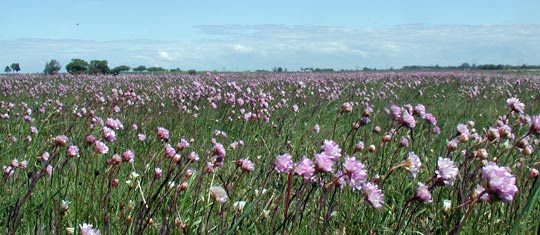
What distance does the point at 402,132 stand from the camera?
5.09 meters

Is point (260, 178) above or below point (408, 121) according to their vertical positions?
below

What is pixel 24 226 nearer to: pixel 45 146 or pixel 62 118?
pixel 45 146

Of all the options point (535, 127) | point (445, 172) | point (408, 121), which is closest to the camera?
point (445, 172)

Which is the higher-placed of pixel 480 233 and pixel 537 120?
pixel 537 120

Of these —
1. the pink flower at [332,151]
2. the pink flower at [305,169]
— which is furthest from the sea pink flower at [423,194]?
the pink flower at [305,169]

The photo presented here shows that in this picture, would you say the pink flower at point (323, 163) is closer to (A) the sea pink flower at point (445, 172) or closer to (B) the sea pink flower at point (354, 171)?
(B) the sea pink flower at point (354, 171)

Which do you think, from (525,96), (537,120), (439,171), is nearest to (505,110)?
(525,96)

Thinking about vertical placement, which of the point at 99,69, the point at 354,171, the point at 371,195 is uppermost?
the point at 354,171

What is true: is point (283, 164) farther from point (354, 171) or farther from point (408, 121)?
point (408, 121)

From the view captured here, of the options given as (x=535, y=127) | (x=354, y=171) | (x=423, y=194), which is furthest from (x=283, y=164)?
(x=535, y=127)

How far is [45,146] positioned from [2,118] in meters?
1.65

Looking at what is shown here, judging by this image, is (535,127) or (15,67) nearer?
(535,127)

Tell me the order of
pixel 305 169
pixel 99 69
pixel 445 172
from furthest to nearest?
1. pixel 99 69
2. pixel 445 172
3. pixel 305 169

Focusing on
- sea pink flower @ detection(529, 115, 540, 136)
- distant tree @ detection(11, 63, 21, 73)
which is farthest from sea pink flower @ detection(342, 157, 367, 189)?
distant tree @ detection(11, 63, 21, 73)
